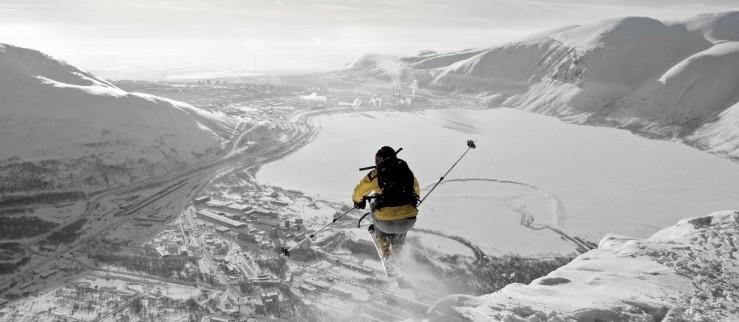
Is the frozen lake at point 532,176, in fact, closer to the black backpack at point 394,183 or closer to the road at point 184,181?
the road at point 184,181

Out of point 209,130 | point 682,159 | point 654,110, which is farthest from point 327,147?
point 654,110

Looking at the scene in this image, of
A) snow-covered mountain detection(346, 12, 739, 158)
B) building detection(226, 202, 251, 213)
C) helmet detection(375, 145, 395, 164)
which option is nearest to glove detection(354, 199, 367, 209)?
helmet detection(375, 145, 395, 164)

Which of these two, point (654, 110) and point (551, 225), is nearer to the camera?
point (551, 225)

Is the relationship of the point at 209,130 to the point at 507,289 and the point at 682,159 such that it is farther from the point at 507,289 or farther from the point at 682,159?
the point at 682,159

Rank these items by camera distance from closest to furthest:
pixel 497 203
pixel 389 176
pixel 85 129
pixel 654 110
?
pixel 389 176 < pixel 497 203 < pixel 85 129 < pixel 654 110

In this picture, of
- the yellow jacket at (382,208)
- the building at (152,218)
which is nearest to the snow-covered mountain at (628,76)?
the yellow jacket at (382,208)
